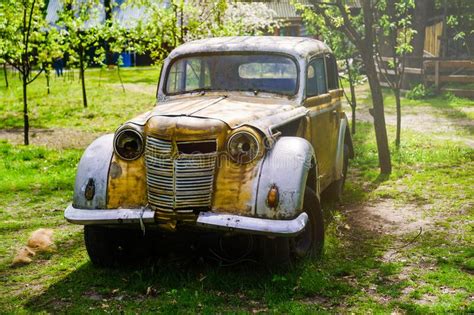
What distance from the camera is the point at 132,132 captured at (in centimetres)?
544

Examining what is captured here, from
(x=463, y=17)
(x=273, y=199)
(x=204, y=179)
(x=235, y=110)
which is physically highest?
(x=463, y=17)

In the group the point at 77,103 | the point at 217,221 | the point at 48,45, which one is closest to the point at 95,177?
the point at 217,221

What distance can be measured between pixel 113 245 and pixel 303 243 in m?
1.67

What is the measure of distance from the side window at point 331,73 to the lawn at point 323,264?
1479 mm

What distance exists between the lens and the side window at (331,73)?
7.84 metres

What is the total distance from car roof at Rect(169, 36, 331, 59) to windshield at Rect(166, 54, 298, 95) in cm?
7

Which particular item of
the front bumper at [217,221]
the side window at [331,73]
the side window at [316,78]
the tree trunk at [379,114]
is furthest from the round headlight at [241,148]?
the tree trunk at [379,114]

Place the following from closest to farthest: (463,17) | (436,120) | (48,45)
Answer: (48,45) < (436,120) < (463,17)

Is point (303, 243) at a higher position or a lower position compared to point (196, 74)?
lower

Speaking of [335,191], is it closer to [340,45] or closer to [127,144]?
[127,144]

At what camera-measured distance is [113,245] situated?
5.79 metres

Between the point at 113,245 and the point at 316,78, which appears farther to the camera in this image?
the point at 316,78

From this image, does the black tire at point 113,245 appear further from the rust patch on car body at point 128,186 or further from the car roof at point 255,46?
the car roof at point 255,46

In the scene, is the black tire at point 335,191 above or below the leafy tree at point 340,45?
below
